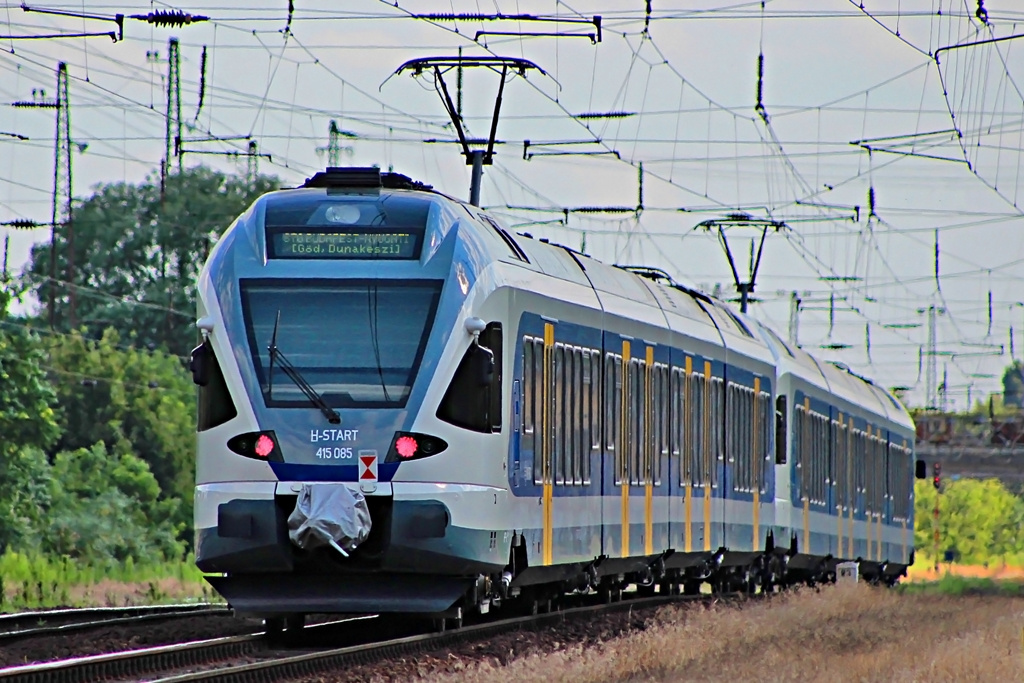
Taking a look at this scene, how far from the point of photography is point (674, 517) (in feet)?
78.4

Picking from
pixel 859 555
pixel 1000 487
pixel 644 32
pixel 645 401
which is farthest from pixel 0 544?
pixel 1000 487

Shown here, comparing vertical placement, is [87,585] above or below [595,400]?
below

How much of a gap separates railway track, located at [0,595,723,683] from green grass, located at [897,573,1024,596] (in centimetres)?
1781

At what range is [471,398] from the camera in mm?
A: 16812

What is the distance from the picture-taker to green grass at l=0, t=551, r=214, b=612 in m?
28.8

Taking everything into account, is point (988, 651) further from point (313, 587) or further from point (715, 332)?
point (715, 332)

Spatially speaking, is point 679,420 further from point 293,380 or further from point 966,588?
point 966,588

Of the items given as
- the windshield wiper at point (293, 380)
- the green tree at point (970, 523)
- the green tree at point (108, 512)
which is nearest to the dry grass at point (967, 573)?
the green tree at point (970, 523)

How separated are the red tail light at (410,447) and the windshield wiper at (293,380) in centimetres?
47

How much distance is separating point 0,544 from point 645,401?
22280mm

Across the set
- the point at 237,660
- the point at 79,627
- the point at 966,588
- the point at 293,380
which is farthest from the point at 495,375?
the point at 966,588

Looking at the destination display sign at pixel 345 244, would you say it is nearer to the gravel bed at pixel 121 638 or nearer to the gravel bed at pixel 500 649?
A: the gravel bed at pixel 500 649

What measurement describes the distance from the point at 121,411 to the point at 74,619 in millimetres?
37353

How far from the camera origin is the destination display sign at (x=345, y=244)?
17.1 meters
